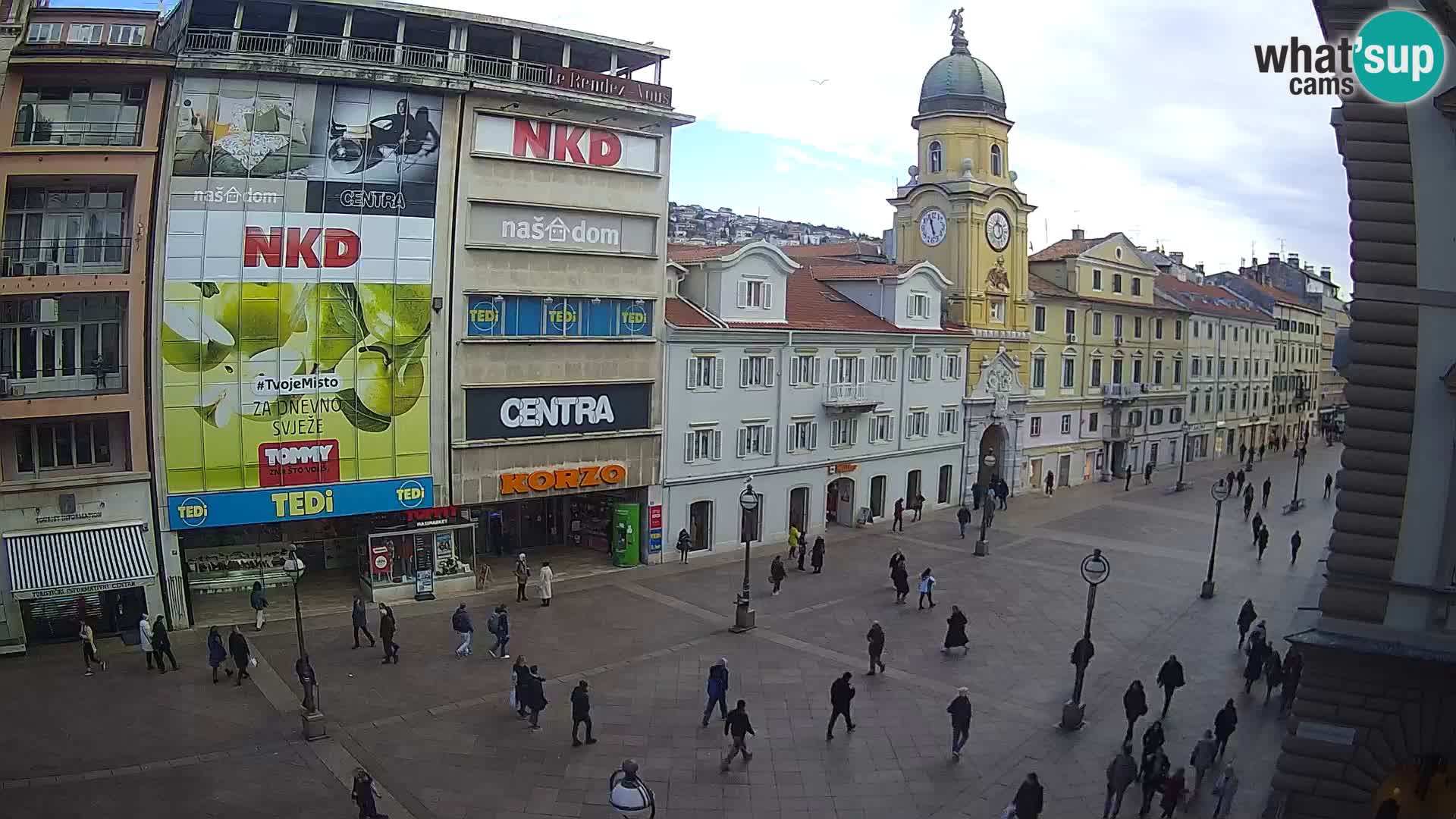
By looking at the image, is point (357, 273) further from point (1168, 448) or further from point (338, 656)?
point (1168, 448)

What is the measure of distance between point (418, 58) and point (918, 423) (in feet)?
88.7

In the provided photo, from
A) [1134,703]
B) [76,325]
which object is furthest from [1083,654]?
[76,325]

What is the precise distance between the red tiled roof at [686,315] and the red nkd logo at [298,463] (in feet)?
39.8

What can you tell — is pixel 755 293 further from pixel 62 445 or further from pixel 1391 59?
pixel 1391 59

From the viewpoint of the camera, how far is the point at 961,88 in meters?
50.1

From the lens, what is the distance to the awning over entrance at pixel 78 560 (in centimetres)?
2350

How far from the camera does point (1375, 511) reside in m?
13.0

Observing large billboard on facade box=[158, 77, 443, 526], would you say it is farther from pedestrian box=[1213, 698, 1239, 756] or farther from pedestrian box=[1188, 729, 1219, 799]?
pedestrian box=[1213, 698, 1239, 756]

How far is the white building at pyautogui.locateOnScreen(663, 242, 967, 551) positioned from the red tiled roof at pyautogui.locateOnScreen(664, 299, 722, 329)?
0.09m

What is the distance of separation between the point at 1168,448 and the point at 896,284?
32545 millimetres

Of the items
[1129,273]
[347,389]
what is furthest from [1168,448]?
[347,389]

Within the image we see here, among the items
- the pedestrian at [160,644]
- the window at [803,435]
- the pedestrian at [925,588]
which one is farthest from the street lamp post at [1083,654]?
the pedestrian at [160,644]

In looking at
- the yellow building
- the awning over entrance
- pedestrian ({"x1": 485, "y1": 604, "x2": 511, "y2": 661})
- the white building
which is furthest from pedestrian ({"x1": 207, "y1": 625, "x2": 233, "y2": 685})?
the yellow building

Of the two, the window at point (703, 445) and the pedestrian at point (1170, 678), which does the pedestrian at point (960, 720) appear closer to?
the pedestrian at point (1170, 678)
